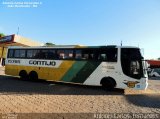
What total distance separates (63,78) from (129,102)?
21.4ft

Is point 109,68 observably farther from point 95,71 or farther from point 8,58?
point 8,58

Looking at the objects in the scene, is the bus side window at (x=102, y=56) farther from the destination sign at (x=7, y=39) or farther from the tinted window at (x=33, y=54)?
the destination sign at (x=7, y=39)

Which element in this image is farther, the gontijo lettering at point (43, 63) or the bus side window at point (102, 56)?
the gontijo lettering at point (43, 63)

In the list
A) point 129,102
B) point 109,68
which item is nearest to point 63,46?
point 109,68

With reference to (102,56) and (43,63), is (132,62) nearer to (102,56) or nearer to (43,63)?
(102,56)

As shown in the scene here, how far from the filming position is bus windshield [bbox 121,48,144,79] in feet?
44.2

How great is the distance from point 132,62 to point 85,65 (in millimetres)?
3322

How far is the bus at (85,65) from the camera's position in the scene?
13656 mm

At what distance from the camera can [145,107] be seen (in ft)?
32.1

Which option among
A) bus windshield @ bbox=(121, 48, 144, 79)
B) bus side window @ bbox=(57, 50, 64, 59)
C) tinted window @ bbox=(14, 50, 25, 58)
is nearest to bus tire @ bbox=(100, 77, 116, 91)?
bus windshield @ bbox=(121, 48, 144, 79)

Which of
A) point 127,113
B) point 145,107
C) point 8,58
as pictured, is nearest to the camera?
point 127,113

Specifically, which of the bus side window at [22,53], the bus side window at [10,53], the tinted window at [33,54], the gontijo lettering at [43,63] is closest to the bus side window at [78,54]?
the gontijo lettering at [43,63]

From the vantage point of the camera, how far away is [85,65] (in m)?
15.1

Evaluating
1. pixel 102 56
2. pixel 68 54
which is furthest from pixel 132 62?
pixel 68 54
